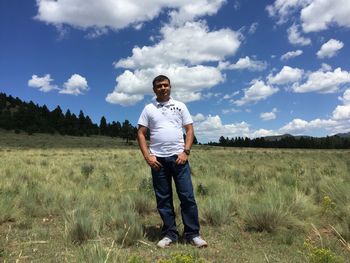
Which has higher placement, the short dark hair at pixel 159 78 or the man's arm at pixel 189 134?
the short dark hair at pixel 159 78

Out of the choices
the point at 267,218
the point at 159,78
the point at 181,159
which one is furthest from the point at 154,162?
the point at 267,218

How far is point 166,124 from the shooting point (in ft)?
19.4

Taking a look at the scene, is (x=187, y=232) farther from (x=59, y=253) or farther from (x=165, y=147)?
(x=59, y=253)

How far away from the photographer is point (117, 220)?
21.5 ft

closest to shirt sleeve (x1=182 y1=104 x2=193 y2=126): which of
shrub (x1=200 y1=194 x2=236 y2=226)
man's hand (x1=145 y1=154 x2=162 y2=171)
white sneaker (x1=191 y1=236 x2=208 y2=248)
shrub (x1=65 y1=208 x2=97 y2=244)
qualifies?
man's hand (x1=145 y1=154 x2=162 y2=171)

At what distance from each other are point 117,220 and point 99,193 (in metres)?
3.15

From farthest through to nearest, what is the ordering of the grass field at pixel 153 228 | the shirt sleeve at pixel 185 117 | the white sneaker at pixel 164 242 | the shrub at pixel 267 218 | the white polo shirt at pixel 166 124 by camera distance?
the shrub at pixel 267 218
the shirt sleeve at pixel 185 117
the white polo shirt at pixel 166 124
the white sneaker at pixel 164 242
the grass field at pixel 153 228

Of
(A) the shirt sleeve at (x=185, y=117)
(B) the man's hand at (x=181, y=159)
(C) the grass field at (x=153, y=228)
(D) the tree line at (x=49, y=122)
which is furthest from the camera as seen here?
(D) the tree line at (x=49, y=122)

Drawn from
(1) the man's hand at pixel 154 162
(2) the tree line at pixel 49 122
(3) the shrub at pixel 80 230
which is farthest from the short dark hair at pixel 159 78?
(2) the tree line at pixel 49 122

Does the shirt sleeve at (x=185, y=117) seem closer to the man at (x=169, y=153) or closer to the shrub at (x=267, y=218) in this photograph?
the man at (x=169, y=153)

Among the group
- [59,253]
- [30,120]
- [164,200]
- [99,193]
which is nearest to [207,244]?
[164,200]

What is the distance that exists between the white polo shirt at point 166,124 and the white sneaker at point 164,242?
1.10 metres

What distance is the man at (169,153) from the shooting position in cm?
585

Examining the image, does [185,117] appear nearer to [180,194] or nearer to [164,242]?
[180,194]
